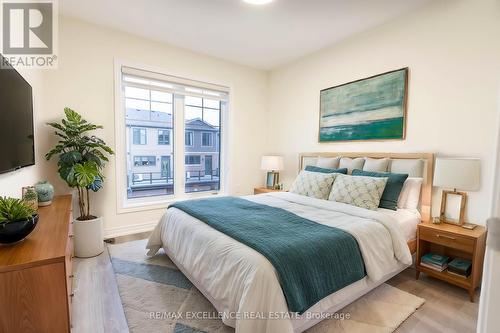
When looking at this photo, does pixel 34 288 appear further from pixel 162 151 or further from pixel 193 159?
pixel 193 159

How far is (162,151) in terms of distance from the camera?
3756 mm

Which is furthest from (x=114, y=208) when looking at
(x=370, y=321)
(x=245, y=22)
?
(x=370, y=321)

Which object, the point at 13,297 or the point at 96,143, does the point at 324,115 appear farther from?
the point at 13,297

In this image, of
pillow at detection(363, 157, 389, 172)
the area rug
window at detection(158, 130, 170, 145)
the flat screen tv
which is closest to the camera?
the flat screen tv

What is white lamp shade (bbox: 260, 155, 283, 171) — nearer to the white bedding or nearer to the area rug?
the white bedding

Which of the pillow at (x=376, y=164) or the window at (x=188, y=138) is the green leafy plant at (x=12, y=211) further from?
the pillow at (x=376, y=164)

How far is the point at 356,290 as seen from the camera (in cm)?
177

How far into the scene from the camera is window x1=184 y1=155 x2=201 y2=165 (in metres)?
4.01

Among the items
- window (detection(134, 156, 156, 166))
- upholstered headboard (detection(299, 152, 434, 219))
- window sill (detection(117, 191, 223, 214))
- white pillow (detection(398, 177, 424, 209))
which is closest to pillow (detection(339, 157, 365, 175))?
upholstered headboard (detection(299, 152, 434, 219))

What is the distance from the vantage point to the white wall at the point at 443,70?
7.06 feet

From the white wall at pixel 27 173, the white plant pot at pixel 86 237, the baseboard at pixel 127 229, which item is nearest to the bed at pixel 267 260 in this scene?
the white plant pot at pixel 86 237

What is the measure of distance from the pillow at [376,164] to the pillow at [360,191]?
305 millimetres

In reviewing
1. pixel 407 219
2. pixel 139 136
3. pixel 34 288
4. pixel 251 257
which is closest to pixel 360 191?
pixel 407 219

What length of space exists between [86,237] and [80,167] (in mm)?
769
